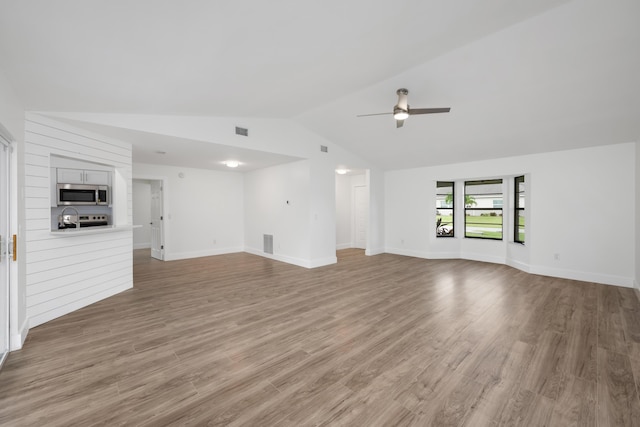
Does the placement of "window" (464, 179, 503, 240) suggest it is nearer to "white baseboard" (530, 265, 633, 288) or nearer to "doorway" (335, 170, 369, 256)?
"white baseboard" (530, 265, 633, 288)

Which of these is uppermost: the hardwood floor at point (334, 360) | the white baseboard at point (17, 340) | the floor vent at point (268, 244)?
the floor vent at point (268, 244)

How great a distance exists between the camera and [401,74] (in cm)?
350

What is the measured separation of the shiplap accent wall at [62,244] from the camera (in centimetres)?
306

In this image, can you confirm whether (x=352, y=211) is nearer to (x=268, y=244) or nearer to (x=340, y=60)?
(x=268, y=244)

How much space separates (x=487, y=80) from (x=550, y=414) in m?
3.67

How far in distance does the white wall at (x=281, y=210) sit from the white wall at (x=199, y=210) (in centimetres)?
39

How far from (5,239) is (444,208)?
8.11m

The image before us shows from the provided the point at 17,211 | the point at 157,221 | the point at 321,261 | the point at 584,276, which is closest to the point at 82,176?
the point at 17,211

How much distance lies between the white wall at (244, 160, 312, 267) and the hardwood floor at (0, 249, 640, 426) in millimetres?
1989

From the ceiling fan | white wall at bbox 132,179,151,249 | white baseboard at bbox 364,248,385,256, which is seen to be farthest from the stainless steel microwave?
white baseboard at bbox 364,248,385,256

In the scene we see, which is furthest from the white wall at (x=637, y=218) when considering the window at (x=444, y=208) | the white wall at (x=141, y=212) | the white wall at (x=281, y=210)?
the white wall at (x=141, y=212)

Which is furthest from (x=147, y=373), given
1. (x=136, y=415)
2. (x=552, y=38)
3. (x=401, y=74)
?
(x=552, y=38)

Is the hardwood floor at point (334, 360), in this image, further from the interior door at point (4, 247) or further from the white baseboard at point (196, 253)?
the white baseboard at point (196, 253)

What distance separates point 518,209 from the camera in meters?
6.18
